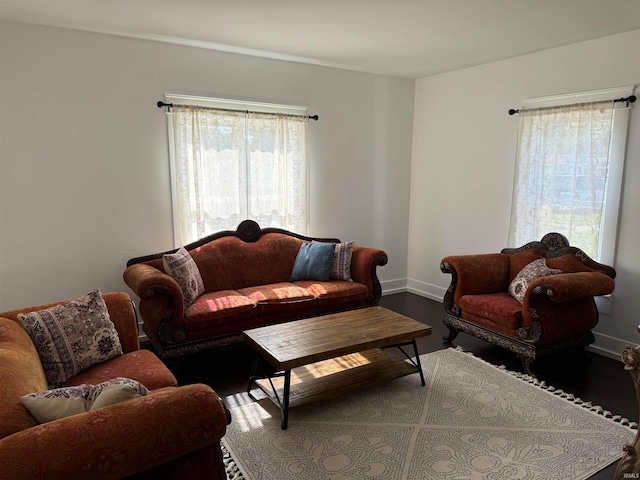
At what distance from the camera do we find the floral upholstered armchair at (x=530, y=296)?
10.6 ft

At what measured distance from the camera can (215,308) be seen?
11.2ft

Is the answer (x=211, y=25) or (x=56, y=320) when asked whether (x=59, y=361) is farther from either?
(x=211, y=25)

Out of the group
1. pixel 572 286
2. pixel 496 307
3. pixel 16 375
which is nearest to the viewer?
pixel 16 375

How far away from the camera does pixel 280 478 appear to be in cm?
218

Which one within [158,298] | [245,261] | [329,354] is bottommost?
[329,354]

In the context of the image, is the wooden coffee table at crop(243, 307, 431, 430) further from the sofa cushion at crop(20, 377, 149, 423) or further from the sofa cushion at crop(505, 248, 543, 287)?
the sofa cushion at crop(505, 248, 543, 287)

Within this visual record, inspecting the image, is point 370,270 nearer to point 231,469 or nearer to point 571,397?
point 571,397

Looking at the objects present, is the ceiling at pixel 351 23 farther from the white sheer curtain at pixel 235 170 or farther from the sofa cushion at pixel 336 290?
the sofa cushion at pixel 336 290

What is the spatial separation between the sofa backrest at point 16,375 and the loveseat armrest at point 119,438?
0.37ft

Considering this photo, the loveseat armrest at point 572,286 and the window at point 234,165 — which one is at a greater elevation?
the window at point 234,165

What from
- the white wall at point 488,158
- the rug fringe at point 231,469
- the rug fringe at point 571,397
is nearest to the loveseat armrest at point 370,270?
the rug fringe at point 571,397

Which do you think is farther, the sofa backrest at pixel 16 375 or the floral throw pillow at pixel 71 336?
the floral throw pillow at pixel 71 336

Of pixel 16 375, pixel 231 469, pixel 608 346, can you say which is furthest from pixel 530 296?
pixel 16 375

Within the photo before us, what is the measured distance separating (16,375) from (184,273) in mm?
1909
